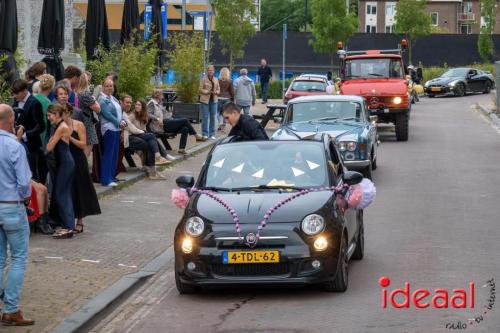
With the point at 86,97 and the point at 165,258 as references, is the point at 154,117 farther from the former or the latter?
the point at 165,258

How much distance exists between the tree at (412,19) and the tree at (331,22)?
5.36 meters

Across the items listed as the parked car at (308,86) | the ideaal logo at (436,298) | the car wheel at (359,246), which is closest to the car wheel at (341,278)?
the ideaal logo at (436,298)

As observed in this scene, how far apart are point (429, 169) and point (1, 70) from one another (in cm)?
962

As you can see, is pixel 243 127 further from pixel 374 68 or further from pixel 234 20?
pixel 234 20

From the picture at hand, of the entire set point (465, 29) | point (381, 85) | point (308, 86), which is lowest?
point (308, 86)

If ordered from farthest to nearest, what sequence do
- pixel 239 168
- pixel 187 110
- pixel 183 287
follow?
1. pixel 187 110
2. pixel 239 168
3. pixel 183 287

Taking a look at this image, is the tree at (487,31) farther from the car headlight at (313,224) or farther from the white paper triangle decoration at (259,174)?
the car headlight at (313,224)

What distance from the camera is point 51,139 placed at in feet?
44.4

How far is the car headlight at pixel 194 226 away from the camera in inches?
413

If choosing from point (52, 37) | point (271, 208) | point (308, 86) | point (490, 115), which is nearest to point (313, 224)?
point (271, 208)

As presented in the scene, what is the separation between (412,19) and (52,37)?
5611cm

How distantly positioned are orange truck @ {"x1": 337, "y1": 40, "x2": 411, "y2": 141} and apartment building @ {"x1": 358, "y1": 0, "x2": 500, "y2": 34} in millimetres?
100501

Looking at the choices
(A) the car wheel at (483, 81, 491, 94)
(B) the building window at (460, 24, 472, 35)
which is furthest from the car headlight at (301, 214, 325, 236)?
(B) the building window at (460, 24, 472, 35)

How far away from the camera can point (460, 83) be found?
192ft
